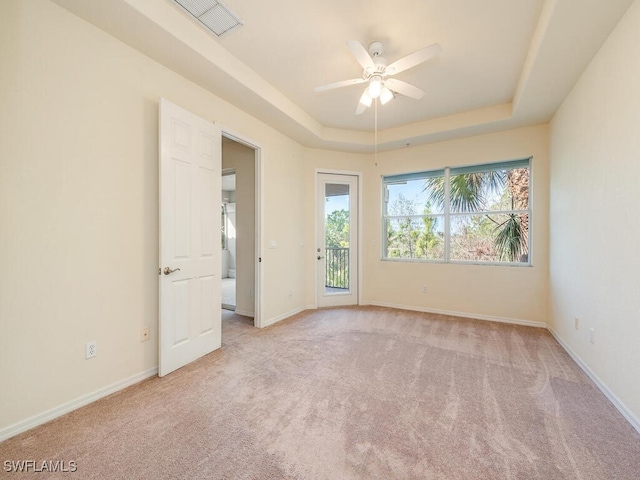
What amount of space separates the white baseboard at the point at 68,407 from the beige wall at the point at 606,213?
353 cm

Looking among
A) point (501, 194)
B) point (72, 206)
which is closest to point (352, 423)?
point (72, 206)

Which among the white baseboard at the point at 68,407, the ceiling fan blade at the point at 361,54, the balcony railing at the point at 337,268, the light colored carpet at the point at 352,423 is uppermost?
the ceiling fan blade at the point at 361,54

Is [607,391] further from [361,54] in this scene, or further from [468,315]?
[361,54]

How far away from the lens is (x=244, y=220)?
421 cm

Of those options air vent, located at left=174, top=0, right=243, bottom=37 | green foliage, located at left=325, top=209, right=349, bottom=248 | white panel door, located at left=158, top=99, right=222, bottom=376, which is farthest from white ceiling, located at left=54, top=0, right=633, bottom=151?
green foliage, located at left=325, top=209, right=349, bottom=248

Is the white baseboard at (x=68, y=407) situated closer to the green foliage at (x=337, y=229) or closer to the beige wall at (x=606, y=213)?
the green foliage at (x=337, y=229)

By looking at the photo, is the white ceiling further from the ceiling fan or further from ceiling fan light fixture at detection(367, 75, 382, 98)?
ceiling fan light fixture at detection(367, 75, 382, 98)

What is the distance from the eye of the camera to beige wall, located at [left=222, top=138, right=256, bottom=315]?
13.6 feet

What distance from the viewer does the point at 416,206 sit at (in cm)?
463

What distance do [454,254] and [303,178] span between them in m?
2.69

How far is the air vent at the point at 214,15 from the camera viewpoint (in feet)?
6.49

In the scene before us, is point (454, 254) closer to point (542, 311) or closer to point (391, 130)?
point (542, 311)

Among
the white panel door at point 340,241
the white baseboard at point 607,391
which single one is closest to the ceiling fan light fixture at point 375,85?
the white panel door at point 340,241

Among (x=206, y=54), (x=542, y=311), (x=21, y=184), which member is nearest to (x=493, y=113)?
(x=542, y=311)
